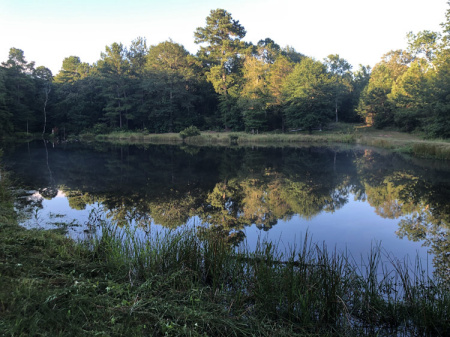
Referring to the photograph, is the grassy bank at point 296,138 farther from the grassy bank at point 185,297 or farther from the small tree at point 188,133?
the grassy bank at point 185,297

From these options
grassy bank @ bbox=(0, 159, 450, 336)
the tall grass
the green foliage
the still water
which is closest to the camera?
grassy bank @ bbox=(0, 159, 450, 336)

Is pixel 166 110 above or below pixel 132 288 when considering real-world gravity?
above

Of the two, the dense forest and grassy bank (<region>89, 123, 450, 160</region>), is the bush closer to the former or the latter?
grassy bank (<region>89, 123, 450, 160</region>)

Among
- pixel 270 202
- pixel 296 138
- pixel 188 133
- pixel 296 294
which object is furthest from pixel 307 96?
pixel 296 294

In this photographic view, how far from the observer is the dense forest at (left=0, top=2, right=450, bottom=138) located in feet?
144

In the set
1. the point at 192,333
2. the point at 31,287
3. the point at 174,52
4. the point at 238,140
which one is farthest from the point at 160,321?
the point at 174,52

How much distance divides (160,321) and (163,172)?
13694mm

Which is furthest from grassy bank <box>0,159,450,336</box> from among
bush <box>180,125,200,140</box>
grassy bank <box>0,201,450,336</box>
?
bush <box>180,125,200,140</box>

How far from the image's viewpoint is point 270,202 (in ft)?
32.8

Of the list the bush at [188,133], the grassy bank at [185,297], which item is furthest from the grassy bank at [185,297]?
the bush at [188,133]

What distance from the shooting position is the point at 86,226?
719 centimetres

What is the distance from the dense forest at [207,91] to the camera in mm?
43812

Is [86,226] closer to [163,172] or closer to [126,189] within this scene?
[126,189]

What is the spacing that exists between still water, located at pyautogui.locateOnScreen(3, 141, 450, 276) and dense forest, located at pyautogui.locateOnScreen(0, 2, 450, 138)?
94.7 ft
